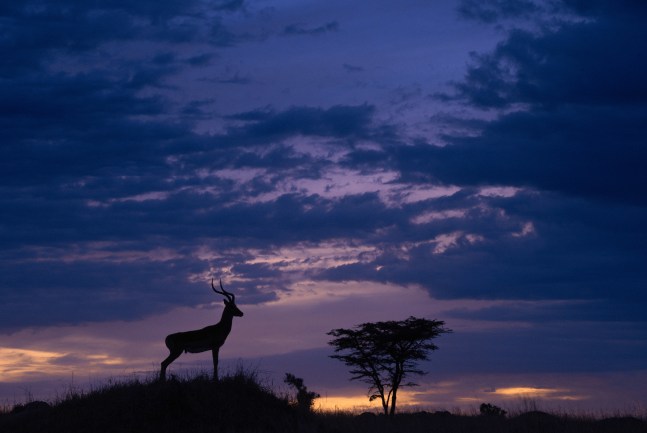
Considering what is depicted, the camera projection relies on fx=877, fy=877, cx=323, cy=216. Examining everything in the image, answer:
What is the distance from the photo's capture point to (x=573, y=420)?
34062mm

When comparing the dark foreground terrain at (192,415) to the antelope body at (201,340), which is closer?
the dark foreground terrain at (192,415)

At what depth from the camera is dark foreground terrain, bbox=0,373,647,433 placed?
27188mm

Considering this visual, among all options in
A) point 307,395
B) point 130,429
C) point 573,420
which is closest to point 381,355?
point 307,395

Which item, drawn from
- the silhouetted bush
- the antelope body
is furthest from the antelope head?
the silhouetted bush

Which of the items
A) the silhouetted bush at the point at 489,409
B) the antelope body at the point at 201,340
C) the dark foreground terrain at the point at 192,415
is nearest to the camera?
the dark foreground terrain at the point at 192,415

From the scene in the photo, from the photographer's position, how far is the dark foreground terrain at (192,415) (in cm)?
2719

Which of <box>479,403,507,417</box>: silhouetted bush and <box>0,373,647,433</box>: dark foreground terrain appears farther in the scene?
<box>479,403,507,417</box>: silhouetted bush

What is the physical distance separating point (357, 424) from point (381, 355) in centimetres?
2303

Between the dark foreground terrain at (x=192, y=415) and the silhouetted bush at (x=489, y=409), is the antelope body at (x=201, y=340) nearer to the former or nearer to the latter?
the dark foreground terrain at (x=192, y=415)

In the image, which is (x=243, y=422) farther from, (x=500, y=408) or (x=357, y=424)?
(x=500, y=408)

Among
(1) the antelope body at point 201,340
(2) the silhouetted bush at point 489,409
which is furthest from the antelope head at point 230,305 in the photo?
(2) the silhouetted bush at point 489,409

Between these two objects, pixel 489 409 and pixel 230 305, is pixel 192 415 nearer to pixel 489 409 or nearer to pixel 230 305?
pixel 230 305

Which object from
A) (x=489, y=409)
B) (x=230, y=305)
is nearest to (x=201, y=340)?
(x=230, y=305)

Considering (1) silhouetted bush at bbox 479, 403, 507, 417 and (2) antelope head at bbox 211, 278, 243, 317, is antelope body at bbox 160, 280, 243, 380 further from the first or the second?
(1) silhouetted bush at bbox 479, 403, 507, 417
